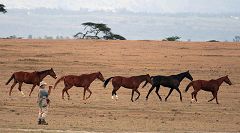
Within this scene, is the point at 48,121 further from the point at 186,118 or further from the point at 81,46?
the point at 81,46

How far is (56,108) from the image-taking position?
93.4 ft

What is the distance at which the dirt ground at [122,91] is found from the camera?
81.5 ft

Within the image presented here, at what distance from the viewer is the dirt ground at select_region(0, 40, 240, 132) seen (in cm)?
2484

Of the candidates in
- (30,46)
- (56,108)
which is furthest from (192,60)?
(56,108)

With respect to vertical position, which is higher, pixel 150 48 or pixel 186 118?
pixel 150 48

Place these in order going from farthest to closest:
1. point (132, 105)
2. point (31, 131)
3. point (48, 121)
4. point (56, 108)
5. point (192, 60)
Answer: point (192, 60)
point (132, 105)
point (56, 108)
point (48, 121)
point (31, 131)

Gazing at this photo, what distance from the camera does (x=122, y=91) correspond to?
36688 mm

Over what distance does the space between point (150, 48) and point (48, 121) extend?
130 feet

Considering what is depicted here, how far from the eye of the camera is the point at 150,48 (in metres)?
63.8

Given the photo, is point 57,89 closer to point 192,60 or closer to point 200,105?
point 200,105

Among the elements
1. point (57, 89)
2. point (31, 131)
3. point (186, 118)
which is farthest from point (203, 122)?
point (57, 89)

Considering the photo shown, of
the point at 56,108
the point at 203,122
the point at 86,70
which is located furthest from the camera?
the point at 86,70

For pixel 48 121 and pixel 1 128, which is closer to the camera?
pixel 1 128

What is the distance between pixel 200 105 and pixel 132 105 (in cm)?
328
